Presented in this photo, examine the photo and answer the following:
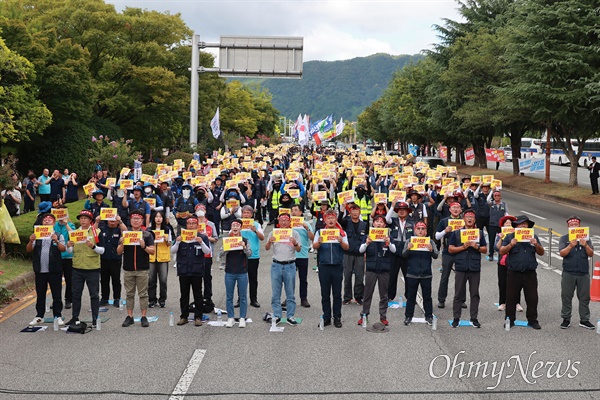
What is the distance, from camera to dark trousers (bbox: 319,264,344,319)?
10461mm

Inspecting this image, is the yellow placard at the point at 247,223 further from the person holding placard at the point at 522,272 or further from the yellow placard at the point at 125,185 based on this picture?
the yellow placard at the point at 125,185

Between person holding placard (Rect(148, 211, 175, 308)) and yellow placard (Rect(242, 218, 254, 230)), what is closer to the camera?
yellow placard (Rect(242, 218, 254, 230))

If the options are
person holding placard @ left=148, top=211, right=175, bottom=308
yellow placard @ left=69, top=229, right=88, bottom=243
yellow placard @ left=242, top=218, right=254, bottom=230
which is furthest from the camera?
person holding placard @ left=148, top=211, right=175, bottom=308

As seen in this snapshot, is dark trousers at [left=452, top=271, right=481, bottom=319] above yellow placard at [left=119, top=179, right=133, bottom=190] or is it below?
below

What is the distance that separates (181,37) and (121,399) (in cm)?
4274

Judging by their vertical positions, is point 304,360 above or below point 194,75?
below

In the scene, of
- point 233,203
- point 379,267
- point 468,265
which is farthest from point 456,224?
point 233,203

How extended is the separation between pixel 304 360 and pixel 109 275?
4.42 metres

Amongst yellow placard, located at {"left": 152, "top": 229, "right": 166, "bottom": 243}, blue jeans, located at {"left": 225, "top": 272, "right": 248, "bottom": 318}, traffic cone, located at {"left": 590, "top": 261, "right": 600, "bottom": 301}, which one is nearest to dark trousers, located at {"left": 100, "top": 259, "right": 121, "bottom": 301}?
yellow placard, located at {"left": 152, "top": 229, "right": 166, "bottom": 243}

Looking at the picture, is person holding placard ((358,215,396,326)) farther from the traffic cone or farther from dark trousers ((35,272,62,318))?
dark trousers ((35,272,62,318))

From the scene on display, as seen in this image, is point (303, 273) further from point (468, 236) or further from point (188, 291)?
point (468, 236)

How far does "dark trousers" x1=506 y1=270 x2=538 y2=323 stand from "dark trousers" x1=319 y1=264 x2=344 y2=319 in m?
2.57

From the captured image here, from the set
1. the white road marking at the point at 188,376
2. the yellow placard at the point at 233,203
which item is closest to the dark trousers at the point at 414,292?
the white road marking at the point at 188,376

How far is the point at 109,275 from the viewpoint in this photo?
1170 cm
